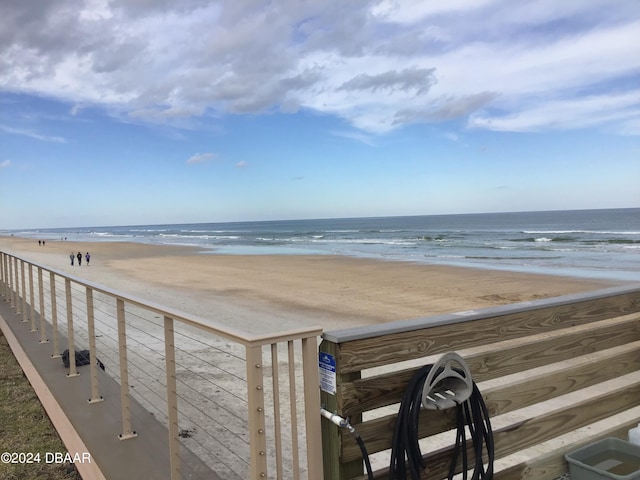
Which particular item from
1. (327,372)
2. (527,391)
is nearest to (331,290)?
(527,391)

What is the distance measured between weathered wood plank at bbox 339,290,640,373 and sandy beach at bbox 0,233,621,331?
21.9 ft

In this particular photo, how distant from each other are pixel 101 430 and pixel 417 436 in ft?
7.55

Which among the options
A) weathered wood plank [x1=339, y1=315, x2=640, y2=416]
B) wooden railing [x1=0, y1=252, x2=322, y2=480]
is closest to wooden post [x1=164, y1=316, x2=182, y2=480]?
wooden railing [x1=0, y1=252, x2=322, y2=480]

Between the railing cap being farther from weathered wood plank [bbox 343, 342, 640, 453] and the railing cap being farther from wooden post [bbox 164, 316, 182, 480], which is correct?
wooden post [bbox 164, 316, 182, 480]

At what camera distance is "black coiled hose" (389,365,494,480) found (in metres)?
1.86

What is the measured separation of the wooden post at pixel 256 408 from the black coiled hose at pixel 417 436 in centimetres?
51

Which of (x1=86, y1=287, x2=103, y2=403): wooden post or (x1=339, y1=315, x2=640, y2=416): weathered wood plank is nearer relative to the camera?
(x1=339, y1=315, x2=640, y2=416): weathered wood plank

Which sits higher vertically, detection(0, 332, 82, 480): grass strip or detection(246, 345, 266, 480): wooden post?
detection(246, 345, 266, 480): wooden post

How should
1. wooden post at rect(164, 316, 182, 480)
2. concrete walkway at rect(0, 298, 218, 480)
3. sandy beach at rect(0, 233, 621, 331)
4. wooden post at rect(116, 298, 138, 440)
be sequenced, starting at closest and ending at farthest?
1. wooden post at rect(164, 316, 182, 480)
2. concrete walkway at rect(0, 298, 218, 480)
3. wooden post at rect(116, 298, 138, 440)
4. sandy beach at rect(0, 233, 621, 331)

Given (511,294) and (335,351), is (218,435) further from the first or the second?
(511,294)

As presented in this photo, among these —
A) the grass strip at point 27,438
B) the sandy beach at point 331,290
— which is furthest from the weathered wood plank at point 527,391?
the sandy beach at point 331,290

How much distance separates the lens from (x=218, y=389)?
4.89 meters

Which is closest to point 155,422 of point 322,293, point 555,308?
point 555,308

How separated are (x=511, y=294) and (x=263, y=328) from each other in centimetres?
781
